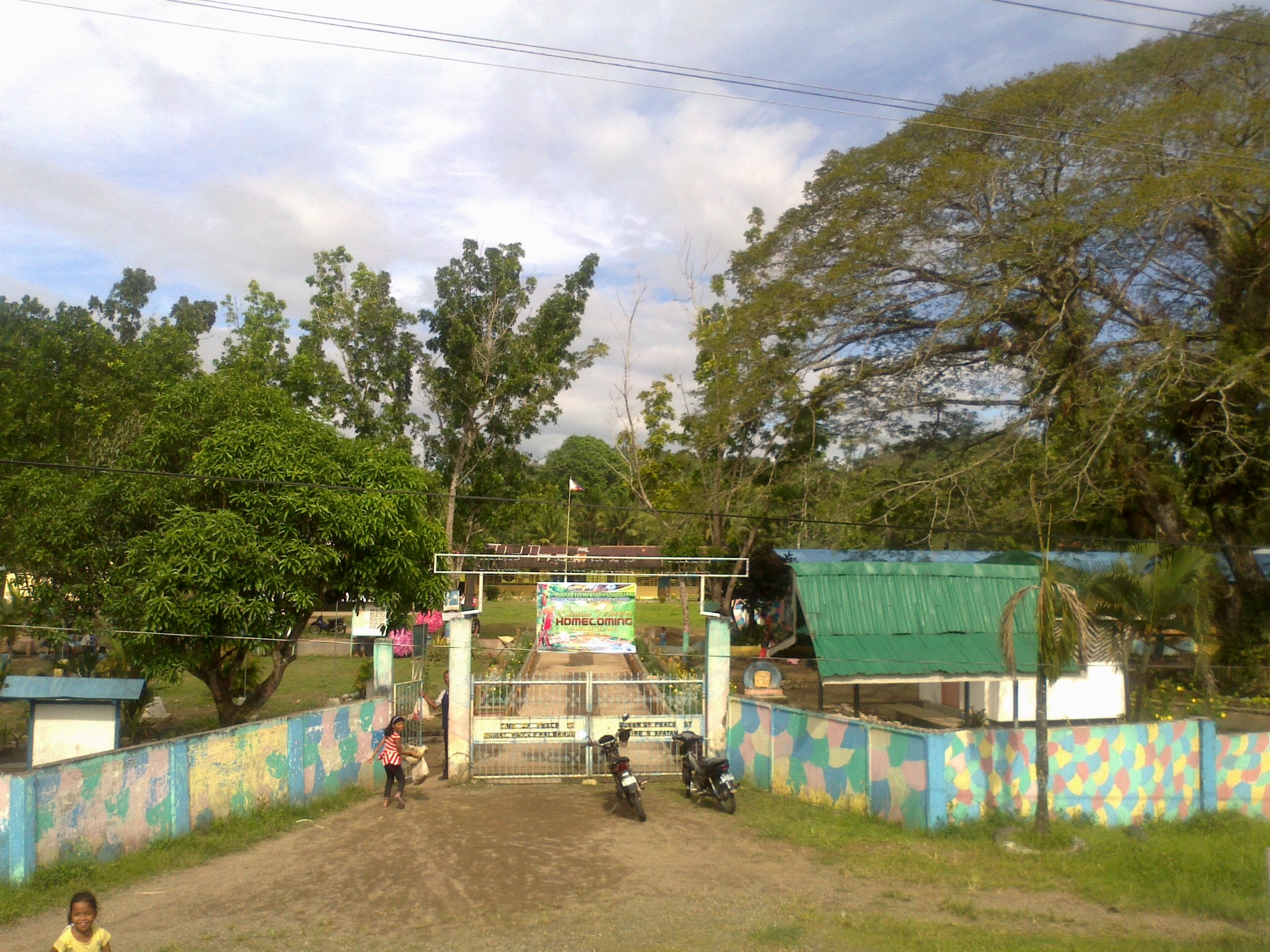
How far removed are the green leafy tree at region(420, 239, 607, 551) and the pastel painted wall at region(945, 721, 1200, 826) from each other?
876 inches

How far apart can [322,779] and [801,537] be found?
1489 centimetres

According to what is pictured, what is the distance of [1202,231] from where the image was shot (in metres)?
19.1

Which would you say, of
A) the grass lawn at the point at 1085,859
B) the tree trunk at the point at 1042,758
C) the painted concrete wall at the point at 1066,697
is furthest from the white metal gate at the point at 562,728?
the painted concrete wall at the point at 1066,697

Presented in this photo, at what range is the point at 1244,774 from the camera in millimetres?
11195

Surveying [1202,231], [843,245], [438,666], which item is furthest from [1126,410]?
[438,666]

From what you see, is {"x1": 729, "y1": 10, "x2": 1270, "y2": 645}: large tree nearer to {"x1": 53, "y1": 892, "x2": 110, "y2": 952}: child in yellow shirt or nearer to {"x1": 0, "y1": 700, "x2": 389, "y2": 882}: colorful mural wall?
{"x1": 0, "y1": 700, "x2": 389, "y2": 882}: colorful mural wall


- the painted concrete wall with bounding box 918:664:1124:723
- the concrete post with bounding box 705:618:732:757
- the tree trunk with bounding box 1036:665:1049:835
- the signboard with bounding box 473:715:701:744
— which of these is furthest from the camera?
the painted concrete wall with bounding box 918:664:1124:723

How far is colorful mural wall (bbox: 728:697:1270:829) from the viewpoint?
32.9 feet

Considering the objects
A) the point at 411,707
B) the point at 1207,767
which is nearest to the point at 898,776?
the point at 1207,767

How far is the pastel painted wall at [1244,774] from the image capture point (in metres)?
11.1

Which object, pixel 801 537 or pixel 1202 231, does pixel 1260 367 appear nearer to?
pixel 1202 231

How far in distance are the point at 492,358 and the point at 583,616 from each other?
17.3 metres

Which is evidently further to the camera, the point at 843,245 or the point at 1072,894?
the point at 843,245

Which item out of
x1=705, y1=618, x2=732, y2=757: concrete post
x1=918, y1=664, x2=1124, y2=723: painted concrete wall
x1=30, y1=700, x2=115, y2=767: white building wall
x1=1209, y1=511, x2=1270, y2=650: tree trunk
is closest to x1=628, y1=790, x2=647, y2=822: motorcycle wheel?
x1=705, y1=618, x2=732, y2=757: concrete post
